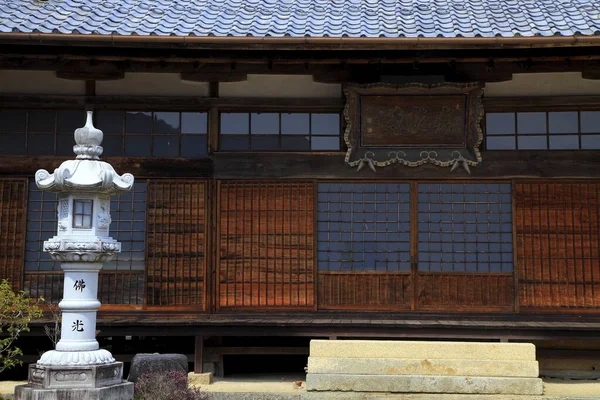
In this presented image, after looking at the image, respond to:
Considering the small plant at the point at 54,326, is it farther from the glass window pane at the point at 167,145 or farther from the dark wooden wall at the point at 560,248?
the dark wooden wall at the point at 560,248

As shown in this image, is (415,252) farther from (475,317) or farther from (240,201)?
(240,201)

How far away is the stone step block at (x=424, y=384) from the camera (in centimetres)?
846

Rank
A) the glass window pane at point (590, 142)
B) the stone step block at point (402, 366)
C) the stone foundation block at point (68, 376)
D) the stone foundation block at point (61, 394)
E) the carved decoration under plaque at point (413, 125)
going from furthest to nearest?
1. the glass window pane at point (590, 142)
2. the carved decoration under plaque at point (413, 125)
3. the stone step block at point (402, 366)
4. the stone foundation block at point (68, 376)
5. the stone foundation block at point (61, 394)

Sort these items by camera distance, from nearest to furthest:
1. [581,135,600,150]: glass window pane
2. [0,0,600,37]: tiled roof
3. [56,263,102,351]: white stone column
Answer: [56,263,102,351]: white stone column, [0,0,600,37]: tiled roof, [581,135,600,150]: glass window pane

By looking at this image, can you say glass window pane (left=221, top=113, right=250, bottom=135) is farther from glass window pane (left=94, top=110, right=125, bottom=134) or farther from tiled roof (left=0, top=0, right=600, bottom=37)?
glass window pane (left=94, top=110, right=125, bottom=134)

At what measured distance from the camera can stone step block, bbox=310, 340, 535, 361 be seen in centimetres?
869

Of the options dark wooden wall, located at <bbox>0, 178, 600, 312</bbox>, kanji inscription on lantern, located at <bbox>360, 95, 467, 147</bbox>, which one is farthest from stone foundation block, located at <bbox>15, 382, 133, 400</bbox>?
kanji inscription on lantern, located at <bbox>360, 95, 467, 147</bbox>

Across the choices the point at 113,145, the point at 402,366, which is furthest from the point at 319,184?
the point at 113,145

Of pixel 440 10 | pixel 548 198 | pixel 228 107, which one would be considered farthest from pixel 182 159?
pixel 548 198

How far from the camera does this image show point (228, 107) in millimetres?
10328

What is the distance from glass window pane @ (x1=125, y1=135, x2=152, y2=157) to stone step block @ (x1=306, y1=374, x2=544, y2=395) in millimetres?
4210

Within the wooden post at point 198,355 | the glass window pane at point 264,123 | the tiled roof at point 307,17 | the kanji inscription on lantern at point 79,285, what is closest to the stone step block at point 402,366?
the wooden post at point 198,355

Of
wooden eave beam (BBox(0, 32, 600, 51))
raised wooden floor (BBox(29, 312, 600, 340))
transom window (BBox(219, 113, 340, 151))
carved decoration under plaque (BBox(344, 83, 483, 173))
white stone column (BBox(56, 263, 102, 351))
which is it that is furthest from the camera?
transom window (BBox(219, 113, 340, 151))

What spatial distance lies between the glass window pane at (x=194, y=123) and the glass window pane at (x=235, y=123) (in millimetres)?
282
